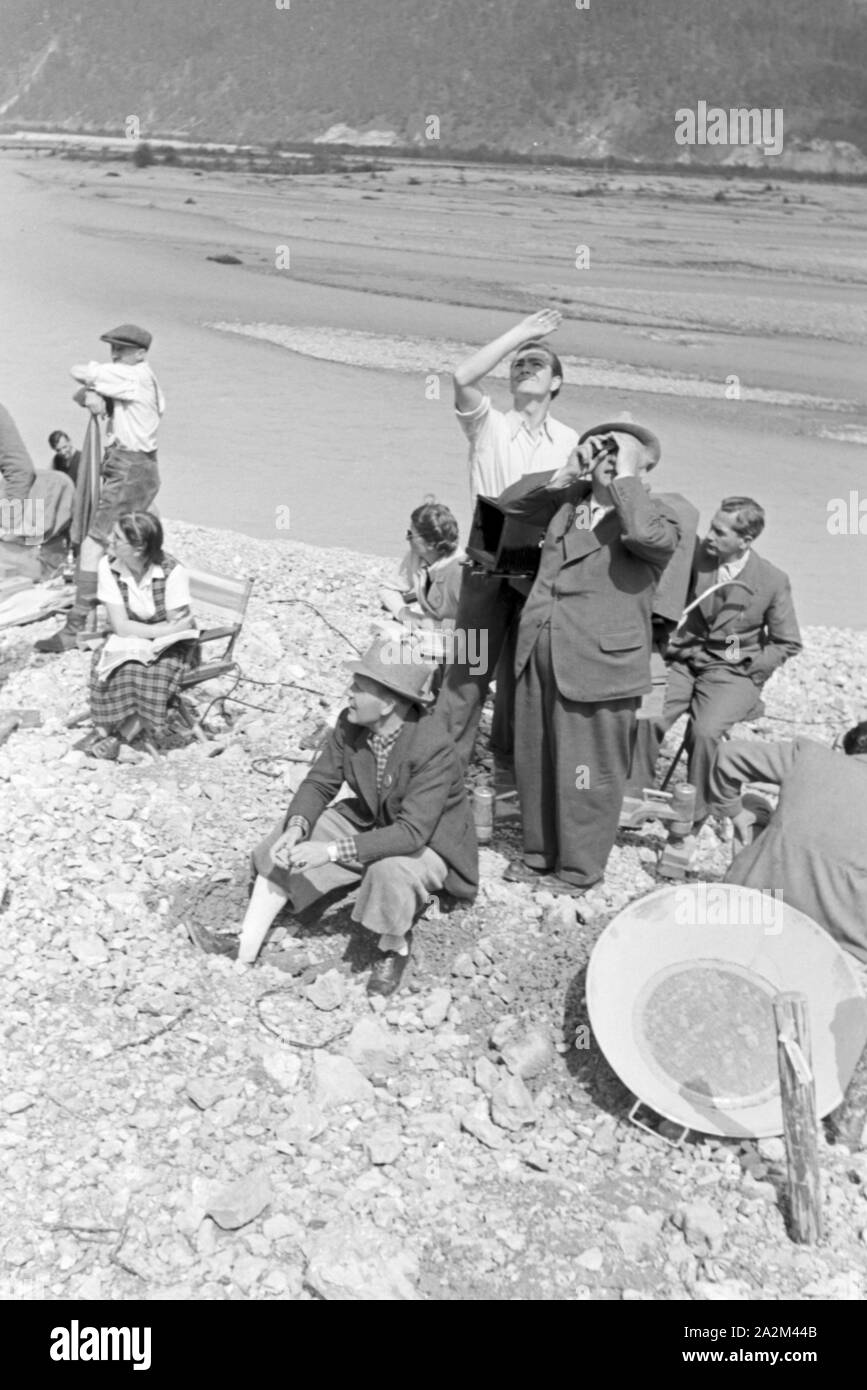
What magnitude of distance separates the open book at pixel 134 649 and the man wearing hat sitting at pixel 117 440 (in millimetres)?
1489

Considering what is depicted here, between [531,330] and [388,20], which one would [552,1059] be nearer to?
[531,330]

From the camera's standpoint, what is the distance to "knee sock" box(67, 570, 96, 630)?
754cm

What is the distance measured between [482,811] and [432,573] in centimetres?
120

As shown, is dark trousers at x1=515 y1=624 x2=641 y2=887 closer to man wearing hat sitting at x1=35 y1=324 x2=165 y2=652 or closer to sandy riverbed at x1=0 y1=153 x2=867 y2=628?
man wearing hat sitting at x1=35 y1=324 x2=165 y2=652

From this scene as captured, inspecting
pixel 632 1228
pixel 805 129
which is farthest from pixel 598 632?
pixel 805 129

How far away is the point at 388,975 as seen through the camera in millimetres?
4598

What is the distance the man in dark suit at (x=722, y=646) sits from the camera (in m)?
5.73

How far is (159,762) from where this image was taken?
6102 millimetres

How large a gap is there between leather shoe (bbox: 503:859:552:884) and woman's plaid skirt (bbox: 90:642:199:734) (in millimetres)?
1964

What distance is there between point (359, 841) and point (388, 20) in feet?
160

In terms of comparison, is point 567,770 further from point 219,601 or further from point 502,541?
point 219,601

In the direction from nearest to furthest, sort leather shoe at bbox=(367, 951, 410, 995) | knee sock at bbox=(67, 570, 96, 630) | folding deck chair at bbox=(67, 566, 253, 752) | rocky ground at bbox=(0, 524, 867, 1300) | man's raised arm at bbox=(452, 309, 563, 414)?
rocky ground at bbox=(0, 524, 867, 1300) → leather shoe at bbox=(367, 951, 410, 995) → man's raised arm at bbox=(452, 309, 563, 414) → folding deck chair at bbox=(67, 566, 253, 752) → knee sock at bbox=(67, 570, 96, 630)

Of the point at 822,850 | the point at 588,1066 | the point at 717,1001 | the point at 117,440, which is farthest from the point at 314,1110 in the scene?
the point at 117,440

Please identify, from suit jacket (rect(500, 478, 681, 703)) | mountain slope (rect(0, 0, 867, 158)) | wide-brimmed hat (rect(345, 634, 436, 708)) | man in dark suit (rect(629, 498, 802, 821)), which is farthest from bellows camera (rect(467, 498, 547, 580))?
mountain slope (rect(0, 0, 867, 158))
